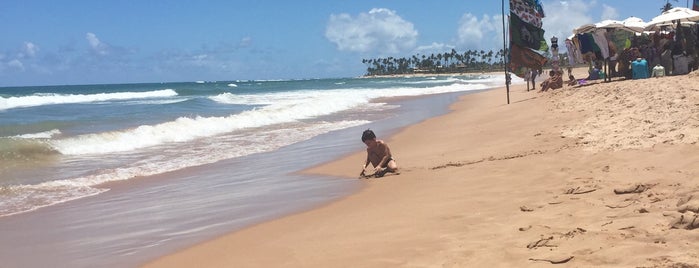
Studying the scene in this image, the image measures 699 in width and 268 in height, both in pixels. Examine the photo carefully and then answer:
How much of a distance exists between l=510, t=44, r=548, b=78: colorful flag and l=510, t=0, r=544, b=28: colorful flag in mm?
814

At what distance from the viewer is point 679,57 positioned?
623 inches

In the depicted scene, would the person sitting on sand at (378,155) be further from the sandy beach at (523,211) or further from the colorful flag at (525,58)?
the colorful flag at (525,58)

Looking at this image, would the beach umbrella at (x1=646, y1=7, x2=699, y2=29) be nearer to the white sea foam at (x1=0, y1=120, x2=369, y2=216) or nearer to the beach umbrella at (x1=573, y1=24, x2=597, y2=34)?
the beach umbrella at (x1=573, y1=24, x2=597, y2=34)

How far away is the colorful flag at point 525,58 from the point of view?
17.8 m

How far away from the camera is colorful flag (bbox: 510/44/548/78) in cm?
1781

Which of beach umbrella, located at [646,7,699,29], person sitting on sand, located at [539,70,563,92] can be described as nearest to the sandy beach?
beach umbrella, located at [646,7,699,29]

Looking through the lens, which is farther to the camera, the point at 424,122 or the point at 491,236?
the point at 424,122

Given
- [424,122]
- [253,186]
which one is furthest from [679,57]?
[253,186]

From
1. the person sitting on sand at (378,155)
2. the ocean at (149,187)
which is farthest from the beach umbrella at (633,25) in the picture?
the person sitting on sand at (378,155)

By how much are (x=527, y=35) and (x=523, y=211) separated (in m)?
13.6

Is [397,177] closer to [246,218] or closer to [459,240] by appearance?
[246,218]

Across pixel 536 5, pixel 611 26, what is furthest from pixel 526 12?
pixel 611 26

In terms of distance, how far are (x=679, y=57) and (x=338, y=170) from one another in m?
11.2

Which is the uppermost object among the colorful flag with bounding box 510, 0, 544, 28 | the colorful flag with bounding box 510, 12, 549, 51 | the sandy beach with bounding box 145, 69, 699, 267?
the colorful flag with bounding box 510, 0, 544, 28
